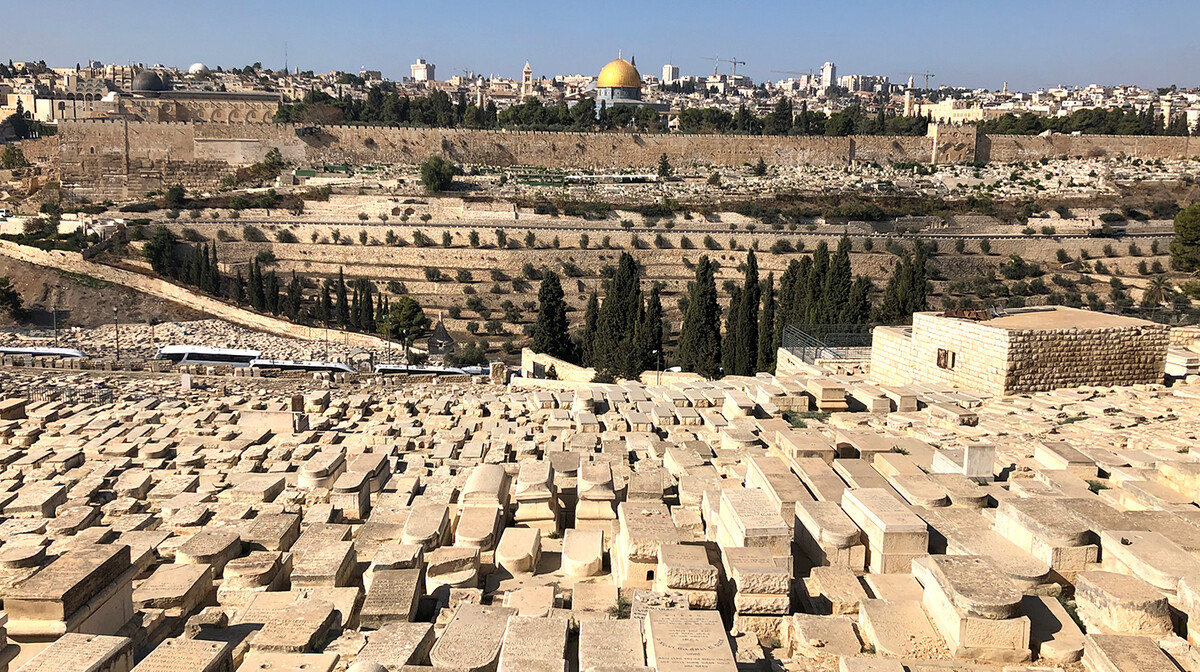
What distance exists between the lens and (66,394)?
11648mm

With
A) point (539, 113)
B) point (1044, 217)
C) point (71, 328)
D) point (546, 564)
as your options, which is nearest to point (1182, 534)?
point (546, 564)

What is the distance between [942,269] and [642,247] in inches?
370

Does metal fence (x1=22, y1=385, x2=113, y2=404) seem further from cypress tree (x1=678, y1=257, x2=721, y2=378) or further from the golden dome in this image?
the golden dome

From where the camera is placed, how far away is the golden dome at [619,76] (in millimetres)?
58347

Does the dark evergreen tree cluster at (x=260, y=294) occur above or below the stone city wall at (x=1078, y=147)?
below

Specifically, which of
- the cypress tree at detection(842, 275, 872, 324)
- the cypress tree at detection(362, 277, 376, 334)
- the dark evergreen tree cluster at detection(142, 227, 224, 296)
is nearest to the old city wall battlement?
the dark evergreen tree cluster at detection(142, 227, 224, 296)

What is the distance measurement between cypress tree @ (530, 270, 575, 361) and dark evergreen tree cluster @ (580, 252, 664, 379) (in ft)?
1.74

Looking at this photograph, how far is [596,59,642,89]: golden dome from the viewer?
191ft

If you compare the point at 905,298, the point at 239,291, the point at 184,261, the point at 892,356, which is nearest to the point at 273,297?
the point at 239,291

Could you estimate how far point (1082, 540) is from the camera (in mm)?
3963

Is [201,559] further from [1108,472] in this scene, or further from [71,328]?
[71,328]

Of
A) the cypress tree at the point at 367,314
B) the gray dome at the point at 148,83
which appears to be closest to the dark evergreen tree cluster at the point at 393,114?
the gray dome at the point at 148,83

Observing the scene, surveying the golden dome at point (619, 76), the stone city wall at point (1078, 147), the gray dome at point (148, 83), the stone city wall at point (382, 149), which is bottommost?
the stone city wall at point (382, 149)

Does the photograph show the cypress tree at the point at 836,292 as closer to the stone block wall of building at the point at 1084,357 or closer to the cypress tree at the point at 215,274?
the stone block wall of building at the point at 1084,357
